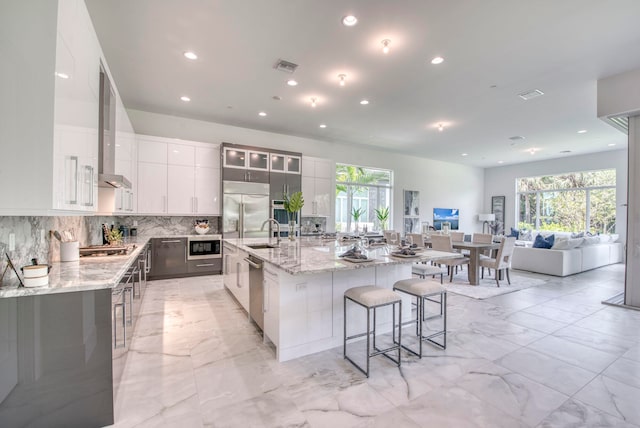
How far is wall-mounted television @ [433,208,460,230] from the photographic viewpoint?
1006 centimetres

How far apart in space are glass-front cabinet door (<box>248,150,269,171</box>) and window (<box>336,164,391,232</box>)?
262 centimetres

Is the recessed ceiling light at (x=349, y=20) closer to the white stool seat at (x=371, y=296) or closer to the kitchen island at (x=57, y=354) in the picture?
the white stool seat at (x=371, y=296)

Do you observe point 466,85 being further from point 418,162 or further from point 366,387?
point 418,162

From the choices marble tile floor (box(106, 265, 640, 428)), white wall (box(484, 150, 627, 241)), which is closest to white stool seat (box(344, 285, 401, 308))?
marble tile floor (box(106, 265, 640, 428))

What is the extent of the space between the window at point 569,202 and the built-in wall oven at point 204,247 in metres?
10.5

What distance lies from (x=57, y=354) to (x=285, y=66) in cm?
361

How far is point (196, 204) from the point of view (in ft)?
18.4

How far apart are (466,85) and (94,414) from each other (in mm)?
5359

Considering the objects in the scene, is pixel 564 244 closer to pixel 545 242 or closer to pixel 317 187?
pixel 545 242

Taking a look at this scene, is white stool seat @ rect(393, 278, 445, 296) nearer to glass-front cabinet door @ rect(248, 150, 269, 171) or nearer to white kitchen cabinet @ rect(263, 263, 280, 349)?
white kitchen cabinet @ rect(263, 263, 280, 349)

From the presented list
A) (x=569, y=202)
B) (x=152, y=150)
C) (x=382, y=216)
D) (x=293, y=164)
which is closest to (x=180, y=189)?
(x=152, y=150)

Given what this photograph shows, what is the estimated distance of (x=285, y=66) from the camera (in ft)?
12.3

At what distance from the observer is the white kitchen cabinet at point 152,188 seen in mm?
5148

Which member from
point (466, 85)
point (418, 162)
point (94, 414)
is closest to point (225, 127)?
point (466, 85)
